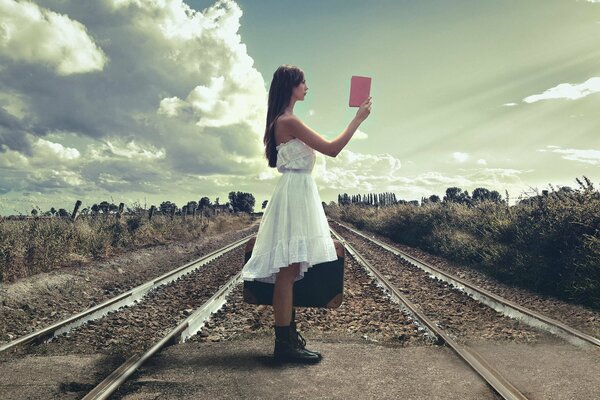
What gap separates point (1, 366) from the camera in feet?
14.6

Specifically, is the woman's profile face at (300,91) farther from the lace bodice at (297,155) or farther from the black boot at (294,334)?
the black boot at (294,334)

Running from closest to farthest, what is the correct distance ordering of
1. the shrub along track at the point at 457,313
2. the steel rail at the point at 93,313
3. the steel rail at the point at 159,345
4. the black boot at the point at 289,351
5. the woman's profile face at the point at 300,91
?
the steel rail at the point at 159,345 < the woman's profile face at the point at 300,91 < the black boot at the point at 289,351 < the steel rail at the point at 93,313 < the shrub along track at the point at 457,313

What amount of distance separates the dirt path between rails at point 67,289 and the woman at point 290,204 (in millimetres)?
3904

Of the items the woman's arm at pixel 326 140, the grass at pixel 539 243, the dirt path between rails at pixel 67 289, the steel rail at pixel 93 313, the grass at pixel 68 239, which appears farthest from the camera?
the grass at pixel 68 239

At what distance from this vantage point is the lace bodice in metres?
3.87

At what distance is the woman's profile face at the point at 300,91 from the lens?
398 cm

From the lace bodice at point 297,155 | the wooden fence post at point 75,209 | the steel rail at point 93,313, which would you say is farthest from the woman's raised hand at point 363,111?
the wooden fence post at point 75,209

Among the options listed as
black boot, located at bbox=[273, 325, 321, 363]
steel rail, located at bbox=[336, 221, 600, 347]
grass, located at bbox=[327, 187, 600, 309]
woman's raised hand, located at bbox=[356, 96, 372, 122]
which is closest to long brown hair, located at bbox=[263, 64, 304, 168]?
woman's raised hand, located at bbox=[356, 96, 372, 122]

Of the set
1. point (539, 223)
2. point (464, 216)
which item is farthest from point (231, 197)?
point (539, 223)

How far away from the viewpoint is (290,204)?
387 centimetres

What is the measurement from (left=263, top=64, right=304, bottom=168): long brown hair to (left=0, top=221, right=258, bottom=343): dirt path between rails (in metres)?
4.39

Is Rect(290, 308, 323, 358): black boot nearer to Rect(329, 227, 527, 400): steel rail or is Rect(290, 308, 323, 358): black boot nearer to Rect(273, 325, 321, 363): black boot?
Rect(273, 325, 321, 363): black boot

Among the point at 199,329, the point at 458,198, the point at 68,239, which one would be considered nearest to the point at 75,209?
the point at 68,239

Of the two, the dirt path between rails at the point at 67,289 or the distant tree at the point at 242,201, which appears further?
the distant tree at the point at 242,201
